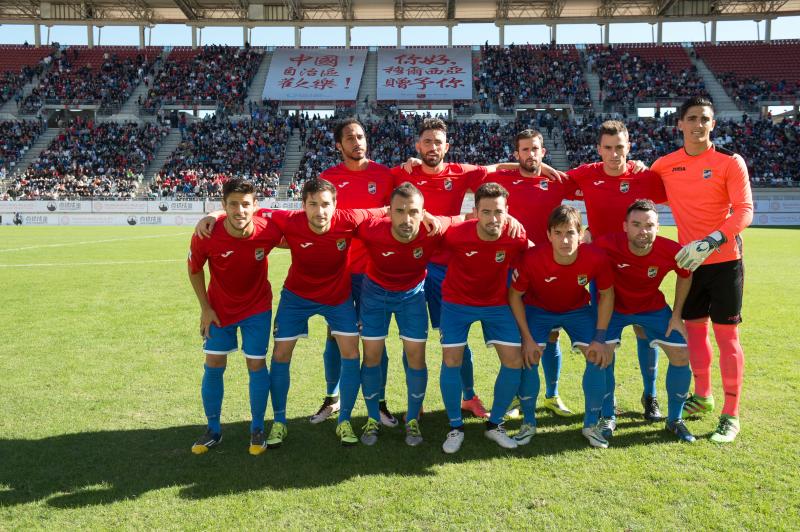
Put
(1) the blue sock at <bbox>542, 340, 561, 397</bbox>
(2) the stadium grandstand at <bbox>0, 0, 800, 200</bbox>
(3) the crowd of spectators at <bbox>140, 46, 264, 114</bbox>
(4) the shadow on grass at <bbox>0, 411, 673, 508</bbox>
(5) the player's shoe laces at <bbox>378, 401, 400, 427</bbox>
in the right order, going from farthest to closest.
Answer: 1. (3) the crowd of spectators at <bbox>140, 46, 264, 114</bbox>
2. (2) the stadium grandstand at <bbox>0, 0, 800, 200</bbox>
3. (1) the blue sock at <bbox>542, 340, 561, 397</bbox>
4. (5) the player's shoe laces at <bbox>378, 401, 400, 427</bbox>
5. (4) the shadow on grass at <bbox>0, 411, 673, 508</bbox>

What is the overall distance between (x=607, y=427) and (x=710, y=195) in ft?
6.47

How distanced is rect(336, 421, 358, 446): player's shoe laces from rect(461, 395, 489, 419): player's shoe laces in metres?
1.09

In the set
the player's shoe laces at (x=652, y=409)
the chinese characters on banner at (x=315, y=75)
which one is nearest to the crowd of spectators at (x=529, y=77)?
the chinese characters on banner at (x=315, y=75)

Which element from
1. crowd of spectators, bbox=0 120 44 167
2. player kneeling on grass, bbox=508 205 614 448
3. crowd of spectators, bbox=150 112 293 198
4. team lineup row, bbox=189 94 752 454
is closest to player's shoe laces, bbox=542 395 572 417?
team lineup row, bbox=189 94 752 454

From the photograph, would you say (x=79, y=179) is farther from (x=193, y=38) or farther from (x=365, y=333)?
(x=365, y=333)

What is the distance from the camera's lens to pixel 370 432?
13.8 feet

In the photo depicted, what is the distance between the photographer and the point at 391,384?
17.7 ft

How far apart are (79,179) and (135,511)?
111 ft

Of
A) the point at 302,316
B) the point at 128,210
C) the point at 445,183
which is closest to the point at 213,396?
the point at 302,316

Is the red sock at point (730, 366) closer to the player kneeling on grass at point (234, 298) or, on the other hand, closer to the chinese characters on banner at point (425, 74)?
the player kneeling on grass at point (234, 298)

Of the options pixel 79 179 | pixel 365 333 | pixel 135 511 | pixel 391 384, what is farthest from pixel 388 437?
pixel 79 179

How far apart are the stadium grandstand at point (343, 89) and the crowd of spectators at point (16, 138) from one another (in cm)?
9

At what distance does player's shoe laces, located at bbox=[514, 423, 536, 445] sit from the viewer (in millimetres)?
4084

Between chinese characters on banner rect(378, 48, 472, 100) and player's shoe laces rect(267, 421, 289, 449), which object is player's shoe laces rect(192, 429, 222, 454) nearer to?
player's shoe laces rect(267, 421, 289, 449)
